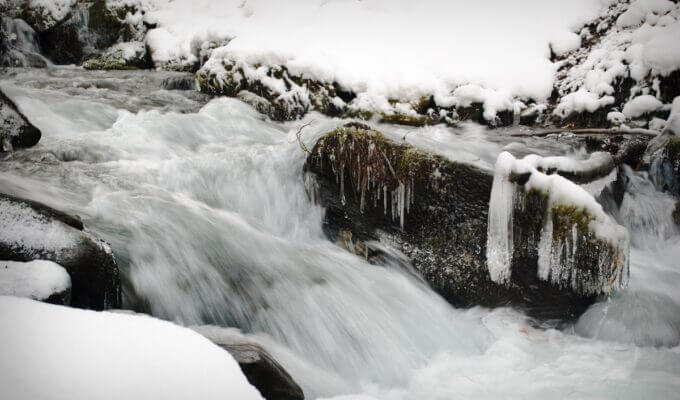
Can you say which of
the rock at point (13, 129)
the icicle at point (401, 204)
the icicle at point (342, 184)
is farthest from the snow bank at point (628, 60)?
the rock at point (13, 129)

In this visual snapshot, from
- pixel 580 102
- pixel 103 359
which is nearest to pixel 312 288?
pixel 103 359

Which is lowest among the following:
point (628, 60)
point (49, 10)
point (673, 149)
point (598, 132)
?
point (673, 149)

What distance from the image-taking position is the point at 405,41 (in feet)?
29.9

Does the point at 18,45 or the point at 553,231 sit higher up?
the point at 18,45

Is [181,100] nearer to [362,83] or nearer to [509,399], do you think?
[362,83]

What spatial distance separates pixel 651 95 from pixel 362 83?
14.5ft

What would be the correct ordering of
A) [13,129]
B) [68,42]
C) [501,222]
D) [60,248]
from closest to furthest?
1. [60,248]
2. [501,222]
3. [13,129]
4. [68,42]

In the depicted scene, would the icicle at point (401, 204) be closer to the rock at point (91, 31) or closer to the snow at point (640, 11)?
the snow at point (640, 11)

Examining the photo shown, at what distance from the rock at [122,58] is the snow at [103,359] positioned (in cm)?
1111

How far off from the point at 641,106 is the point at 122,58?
471 inches

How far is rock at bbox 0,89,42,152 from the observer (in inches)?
173

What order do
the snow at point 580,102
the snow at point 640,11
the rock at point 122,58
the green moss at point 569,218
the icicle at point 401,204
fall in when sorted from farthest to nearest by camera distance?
the rock at point 122,58, the snow at point 640,11, the snow at point 580,102, the icicle at point 401,204, the green moss at point 569,218

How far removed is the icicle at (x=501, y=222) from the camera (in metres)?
3.62

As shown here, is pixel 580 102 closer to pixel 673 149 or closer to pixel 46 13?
pixel 673 149
